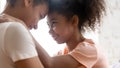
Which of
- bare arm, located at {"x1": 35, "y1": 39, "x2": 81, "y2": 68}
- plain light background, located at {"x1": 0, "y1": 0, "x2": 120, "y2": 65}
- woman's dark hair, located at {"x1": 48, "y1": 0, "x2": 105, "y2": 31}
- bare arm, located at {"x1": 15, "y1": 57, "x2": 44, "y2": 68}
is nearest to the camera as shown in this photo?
bare arm, located at {"x1": 15, "y1": 57, "x2": 44, "y2": 68}

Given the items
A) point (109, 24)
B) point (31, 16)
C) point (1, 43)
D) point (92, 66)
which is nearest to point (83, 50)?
point (92, 66)

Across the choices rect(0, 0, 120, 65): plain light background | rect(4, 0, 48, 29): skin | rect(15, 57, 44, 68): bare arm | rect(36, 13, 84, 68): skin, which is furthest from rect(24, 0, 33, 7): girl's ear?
rect(0, 0, 120, 65): plain light background

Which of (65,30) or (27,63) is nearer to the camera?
(27,63)

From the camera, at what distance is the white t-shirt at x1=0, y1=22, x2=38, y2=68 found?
64 cm

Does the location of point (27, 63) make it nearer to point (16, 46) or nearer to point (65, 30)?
point (16, 46)

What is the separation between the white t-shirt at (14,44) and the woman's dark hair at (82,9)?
341mm

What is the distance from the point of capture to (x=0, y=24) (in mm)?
698

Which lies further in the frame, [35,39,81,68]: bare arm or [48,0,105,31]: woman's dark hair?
[48,0,105,31]: woman's dark hair

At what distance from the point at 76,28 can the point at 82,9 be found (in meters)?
0.08

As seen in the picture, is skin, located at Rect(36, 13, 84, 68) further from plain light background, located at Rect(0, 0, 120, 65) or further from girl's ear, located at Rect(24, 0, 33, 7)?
plain light background, located at Rect(0, 0, 120, 65)

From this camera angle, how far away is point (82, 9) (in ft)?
3.41

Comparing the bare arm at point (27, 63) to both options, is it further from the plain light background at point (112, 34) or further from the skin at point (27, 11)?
the plain light background at point (112, 34)

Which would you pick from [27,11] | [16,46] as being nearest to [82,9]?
[27,11]

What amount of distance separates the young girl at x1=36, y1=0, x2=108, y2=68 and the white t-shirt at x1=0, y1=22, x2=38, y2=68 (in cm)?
28
